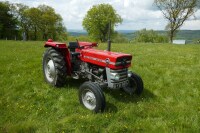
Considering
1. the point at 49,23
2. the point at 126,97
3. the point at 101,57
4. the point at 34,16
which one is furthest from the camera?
the point at 49,23

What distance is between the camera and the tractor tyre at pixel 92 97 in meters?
5.47

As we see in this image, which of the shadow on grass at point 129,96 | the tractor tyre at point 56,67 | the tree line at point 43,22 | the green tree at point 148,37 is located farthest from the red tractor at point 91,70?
the green tree at point 148,37

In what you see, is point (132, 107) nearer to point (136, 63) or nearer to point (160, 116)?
point (160, 116)

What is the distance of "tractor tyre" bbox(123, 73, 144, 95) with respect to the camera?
6.68m

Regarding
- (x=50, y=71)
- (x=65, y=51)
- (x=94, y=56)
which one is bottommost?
(x=50, y=71)

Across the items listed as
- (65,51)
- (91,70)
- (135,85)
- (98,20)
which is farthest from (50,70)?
(98,20)

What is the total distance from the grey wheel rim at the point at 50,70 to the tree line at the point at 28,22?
51655mm

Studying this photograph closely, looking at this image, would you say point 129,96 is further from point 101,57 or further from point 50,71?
point 50,71

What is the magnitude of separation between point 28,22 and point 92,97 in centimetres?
6168

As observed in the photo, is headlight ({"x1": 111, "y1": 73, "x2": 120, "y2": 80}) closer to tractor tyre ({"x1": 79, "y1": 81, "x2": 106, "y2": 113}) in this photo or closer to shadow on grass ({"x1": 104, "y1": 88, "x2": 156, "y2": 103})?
tractor tyre ({"x1": 79, "y1": 81, "x2": 106, "y2": 113})

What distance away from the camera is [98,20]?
55.2 metres

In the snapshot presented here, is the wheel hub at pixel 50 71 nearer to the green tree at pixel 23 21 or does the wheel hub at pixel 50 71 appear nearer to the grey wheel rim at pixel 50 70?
the grey wheel rim at pixel 50 70

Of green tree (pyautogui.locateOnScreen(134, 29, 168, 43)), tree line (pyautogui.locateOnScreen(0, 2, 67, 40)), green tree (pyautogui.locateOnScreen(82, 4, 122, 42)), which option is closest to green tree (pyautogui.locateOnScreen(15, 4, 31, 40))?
tree line (pyautogui.locateOnScreen(0, 2, 67, 40))

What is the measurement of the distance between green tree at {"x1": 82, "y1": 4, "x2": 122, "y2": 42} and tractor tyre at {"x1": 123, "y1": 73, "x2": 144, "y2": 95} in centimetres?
4861
